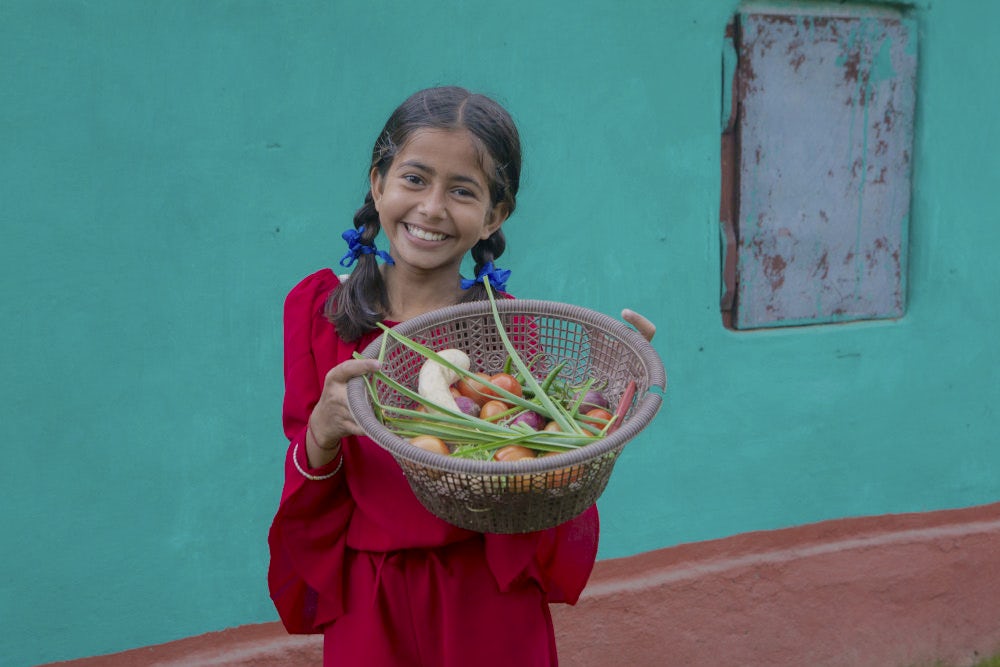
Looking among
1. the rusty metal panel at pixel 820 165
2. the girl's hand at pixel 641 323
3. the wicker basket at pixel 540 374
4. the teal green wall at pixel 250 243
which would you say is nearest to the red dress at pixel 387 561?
the wicker basket at pixel 540 374

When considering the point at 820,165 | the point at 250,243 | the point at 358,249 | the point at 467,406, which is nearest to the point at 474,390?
the point at 467,406

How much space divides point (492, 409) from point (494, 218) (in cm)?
42

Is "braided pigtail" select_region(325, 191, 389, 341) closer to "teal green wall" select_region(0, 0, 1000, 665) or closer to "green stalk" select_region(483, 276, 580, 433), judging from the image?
"green stalk" select_region(483, 276, 580, 433)

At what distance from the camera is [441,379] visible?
1823 mm

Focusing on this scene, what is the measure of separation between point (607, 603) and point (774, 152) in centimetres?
178

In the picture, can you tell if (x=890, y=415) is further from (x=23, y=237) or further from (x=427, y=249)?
(x=23, y=237)

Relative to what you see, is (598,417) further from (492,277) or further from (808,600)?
(808,600)

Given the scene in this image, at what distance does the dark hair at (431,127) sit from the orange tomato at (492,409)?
293 mm

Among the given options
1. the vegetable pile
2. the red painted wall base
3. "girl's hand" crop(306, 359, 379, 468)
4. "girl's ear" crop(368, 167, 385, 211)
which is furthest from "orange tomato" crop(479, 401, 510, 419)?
the red painted wall base

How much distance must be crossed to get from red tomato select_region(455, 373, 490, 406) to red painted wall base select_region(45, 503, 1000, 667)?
69.8 inches

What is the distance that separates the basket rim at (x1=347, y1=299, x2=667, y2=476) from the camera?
1.44 meters

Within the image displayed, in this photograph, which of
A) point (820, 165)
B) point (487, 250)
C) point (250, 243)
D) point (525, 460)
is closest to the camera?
point (525, 460)

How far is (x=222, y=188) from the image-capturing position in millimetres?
2818

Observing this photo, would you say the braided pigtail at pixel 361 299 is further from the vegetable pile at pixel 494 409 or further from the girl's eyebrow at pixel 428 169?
the girl's eyebrow at pixel 428 169
